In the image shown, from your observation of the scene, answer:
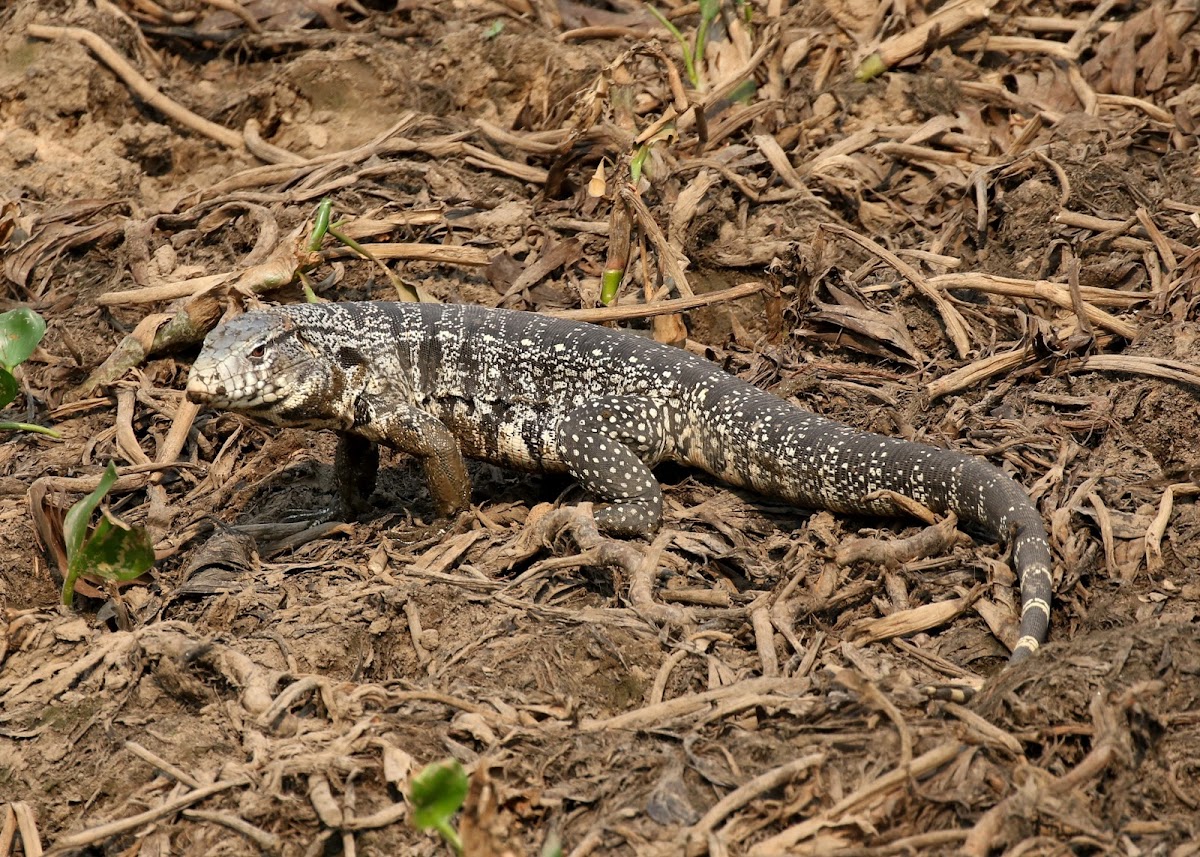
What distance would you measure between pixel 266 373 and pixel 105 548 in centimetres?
118

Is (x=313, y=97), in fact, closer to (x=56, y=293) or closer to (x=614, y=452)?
(x=56, y=293)

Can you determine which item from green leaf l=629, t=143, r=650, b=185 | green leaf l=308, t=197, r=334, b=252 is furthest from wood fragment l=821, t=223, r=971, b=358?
green leaf l=308, t=197, r=334, b=252

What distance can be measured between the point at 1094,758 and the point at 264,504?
16.3ft

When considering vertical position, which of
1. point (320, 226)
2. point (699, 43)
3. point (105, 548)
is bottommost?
point (105, 548)

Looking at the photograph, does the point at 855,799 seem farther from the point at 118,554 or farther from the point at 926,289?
the point at 926,289

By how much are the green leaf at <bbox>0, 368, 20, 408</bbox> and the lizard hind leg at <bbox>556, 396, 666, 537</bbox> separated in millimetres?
3188

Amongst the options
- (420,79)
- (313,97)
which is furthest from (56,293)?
(420,79)

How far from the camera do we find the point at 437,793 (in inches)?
148

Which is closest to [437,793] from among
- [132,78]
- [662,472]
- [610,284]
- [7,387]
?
[662,472]

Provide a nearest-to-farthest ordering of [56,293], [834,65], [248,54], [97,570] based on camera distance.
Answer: [97,570], [56,293], [834,65], [248,54]

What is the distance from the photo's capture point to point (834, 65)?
10.4 metres

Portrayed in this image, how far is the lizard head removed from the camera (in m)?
6.36

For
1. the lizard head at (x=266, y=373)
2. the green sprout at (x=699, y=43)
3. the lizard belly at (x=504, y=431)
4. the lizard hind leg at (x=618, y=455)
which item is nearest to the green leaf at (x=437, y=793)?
the lizard hind leg at (x=618, y=455)

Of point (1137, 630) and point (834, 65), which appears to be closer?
point (1137, 630)
